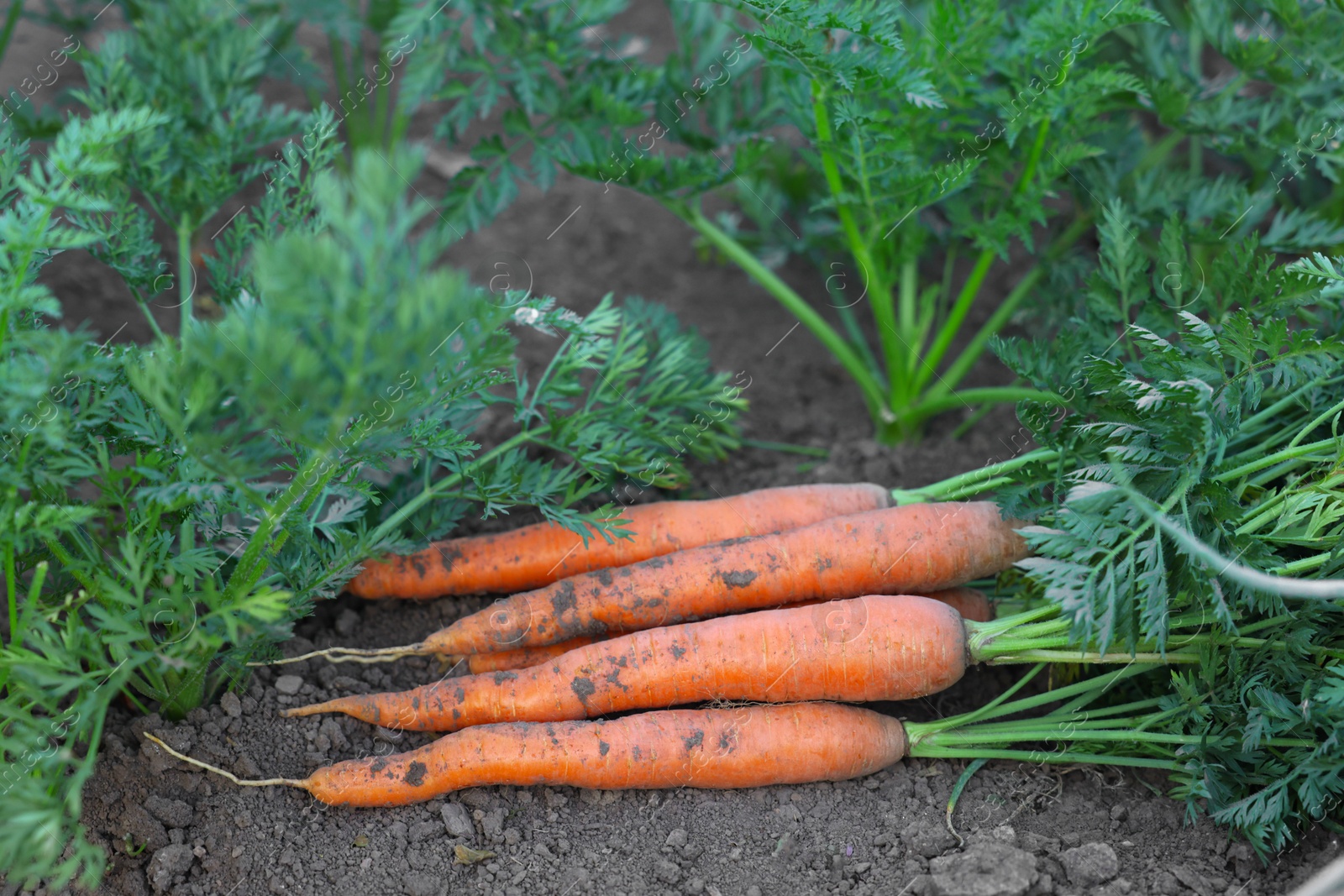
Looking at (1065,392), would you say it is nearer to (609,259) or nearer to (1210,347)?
(1210,347)

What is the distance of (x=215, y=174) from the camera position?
2.19 meters

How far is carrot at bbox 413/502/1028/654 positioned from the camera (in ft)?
6.86

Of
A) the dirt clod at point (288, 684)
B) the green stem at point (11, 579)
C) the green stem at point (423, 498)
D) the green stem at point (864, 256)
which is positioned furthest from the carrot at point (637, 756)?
the green stem at point (864, 256)

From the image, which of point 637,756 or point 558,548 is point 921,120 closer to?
point 558,548

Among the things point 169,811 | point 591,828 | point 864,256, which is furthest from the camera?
point 864,256

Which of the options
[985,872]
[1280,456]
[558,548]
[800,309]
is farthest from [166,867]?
[1280,456]

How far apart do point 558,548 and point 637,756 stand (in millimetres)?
522

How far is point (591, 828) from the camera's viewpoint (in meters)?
1.90

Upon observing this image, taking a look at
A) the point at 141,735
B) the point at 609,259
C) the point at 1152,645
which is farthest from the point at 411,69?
the point at 1152,645

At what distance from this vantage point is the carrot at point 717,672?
6.46 feet

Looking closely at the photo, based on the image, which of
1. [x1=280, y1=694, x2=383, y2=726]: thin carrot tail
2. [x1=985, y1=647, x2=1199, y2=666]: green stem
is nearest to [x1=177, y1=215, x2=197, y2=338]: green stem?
[x1=280, y1=694, x2=383, y2=726]: thin carrot tail

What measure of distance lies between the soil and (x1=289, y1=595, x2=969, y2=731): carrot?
11 centimetres

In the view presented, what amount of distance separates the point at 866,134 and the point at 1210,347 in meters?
0.83

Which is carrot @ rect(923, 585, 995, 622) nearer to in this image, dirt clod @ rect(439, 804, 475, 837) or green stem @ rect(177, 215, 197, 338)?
dirt clod @ rect(439, 804, 475, 837)
